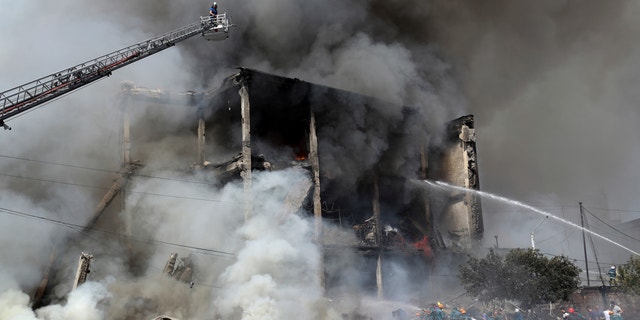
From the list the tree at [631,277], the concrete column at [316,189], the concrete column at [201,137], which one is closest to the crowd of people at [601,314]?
the tree at [631,277]

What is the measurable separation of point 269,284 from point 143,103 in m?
12.3

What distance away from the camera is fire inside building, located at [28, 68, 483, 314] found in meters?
26.7

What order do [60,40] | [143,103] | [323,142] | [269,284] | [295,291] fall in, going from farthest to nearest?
[323,142]
[143,103]
[60,40]
[295,291]
[269,284]

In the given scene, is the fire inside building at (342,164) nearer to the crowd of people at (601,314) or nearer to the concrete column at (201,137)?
the concrete column at (201,137)

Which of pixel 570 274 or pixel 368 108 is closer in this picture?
pixel 570 274

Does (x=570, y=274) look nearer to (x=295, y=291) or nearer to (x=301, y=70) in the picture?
(x=295, y=291)

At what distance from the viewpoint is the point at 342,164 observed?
3034cm

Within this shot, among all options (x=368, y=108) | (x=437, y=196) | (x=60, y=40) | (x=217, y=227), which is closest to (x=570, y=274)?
(x=437, y=196)

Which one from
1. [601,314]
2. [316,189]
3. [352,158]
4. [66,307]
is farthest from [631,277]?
[66,307]

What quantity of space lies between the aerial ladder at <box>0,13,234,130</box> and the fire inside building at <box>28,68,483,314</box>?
2624 mm

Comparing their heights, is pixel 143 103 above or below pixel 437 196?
above

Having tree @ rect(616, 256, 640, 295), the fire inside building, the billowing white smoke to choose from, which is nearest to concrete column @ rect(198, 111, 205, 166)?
the fire inside building

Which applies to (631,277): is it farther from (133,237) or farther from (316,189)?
(133,237)

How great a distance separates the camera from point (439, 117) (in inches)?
1341
